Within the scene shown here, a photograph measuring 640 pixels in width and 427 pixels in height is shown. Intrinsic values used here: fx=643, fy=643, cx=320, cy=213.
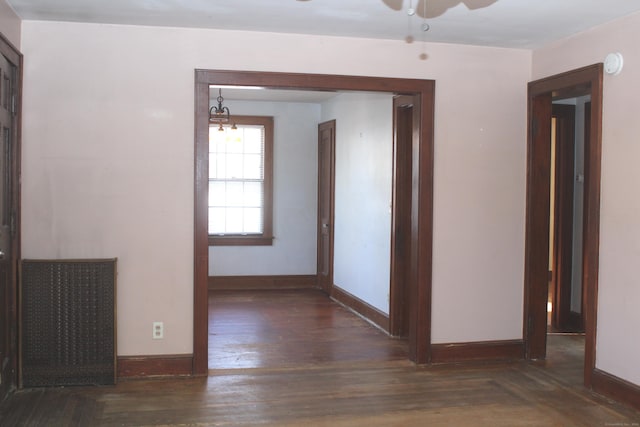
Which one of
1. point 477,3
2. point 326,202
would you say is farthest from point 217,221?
point 477,3

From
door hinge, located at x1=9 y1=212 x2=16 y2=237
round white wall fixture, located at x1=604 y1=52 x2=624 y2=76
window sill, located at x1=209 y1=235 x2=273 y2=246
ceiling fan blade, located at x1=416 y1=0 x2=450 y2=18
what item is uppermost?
ceiling fan blade, located at x1=416 y1=0 x2=450 y2=18

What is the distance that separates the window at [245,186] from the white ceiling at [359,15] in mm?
3987

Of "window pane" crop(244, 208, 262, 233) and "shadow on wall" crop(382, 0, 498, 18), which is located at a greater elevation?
"shadow on wall" crop(382, 0, 498, 18)

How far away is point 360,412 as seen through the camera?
3777mm

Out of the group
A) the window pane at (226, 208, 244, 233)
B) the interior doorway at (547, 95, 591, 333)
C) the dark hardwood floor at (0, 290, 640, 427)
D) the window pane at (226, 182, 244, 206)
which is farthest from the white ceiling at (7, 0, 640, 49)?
the window pane at (226, 208, 244, 233)

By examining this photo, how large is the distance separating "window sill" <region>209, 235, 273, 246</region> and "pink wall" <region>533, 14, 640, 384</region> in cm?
493

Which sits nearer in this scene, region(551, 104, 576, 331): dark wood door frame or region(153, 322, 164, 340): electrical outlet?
region(153, 322, 164, 340): electrical outlet

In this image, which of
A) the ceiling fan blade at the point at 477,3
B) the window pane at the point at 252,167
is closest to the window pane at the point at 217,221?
the window pane at the point at 252,167

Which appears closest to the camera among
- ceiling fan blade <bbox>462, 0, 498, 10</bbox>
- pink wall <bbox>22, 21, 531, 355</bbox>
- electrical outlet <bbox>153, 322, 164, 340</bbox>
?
ceiling fan blade <bbox>462, 0, 498, 10</bbox>

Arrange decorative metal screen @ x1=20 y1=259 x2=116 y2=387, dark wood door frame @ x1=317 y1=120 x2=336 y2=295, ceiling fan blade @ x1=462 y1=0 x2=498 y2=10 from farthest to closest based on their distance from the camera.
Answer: dark wood door frame @ x1=317 y1=120 x2=336 y2=295 → decorative metal screen @ x1=20 y1=259 x2=116 y2=387 → ceiling fan blade @ x1=462 y1=0 x2=498 y2=10

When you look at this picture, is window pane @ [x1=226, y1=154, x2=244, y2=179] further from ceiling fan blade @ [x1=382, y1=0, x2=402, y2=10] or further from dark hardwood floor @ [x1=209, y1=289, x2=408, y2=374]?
ceiling fan blade @ [x1=382, y1=0, x2=402, y2=10]

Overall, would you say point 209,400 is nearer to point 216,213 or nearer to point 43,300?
point 43,300

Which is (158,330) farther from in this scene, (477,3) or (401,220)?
(477,3)

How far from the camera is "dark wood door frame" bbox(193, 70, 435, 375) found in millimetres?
4402
